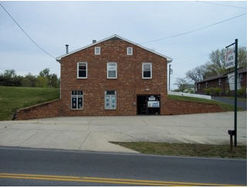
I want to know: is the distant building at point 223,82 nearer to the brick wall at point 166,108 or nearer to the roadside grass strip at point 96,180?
the brick wall at point 166,108

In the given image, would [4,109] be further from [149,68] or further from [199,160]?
[199,160]

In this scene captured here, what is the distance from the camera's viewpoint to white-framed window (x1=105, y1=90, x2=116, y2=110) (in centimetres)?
2429

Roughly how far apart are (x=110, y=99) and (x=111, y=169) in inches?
728

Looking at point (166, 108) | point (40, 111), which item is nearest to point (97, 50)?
point (40, 111)

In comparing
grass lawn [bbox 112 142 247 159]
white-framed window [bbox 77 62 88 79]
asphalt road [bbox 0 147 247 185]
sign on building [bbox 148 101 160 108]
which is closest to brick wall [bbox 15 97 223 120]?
sign on building [bbox 148 101 160 108]

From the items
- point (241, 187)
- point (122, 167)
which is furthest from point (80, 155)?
point (241, 187)

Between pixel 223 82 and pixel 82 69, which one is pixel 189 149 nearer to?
pixel 82 69

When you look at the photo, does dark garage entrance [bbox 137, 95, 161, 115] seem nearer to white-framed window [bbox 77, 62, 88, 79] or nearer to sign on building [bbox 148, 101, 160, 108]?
sign on building [bbox 148, 101, 160, 108]

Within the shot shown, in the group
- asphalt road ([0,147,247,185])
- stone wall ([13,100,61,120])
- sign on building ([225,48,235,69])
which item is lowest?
asphalt road ([0,147,247,185])

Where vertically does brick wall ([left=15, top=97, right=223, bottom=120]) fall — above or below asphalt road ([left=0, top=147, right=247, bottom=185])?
above

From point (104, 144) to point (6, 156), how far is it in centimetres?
388

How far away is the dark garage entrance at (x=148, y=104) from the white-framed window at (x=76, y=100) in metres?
6.46

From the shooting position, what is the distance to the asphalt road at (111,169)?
5.08m

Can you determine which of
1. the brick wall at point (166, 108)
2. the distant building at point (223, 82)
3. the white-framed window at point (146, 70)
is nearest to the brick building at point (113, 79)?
the white-framed window at point (146, 70)
